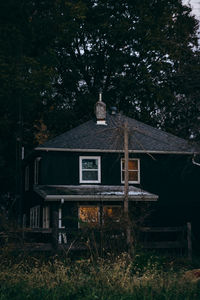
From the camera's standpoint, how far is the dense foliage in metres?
32.2

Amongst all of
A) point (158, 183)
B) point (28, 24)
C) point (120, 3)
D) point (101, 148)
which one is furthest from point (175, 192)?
point (120, 3)

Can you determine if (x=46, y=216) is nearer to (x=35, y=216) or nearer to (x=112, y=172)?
(x=35, y=216)

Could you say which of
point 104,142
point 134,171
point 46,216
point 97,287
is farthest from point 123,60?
point 97,287

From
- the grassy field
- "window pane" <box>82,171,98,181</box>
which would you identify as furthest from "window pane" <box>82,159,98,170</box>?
the grassy field

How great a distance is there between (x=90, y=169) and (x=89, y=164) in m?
0.31

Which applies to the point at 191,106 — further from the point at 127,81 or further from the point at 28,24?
the point at 127,81

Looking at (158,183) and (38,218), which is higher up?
(158,183)

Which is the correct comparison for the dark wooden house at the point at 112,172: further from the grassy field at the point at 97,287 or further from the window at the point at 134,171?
the grassy field at the point at 97,287

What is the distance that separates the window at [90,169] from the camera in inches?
1169

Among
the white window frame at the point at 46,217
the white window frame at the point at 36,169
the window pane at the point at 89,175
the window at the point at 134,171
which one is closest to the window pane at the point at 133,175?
the window at the point at 134,171

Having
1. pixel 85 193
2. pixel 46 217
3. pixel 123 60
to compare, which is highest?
pixel 123 60

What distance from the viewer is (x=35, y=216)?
104ft

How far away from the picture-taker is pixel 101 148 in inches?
1169

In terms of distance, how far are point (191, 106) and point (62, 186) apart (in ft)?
36.1
